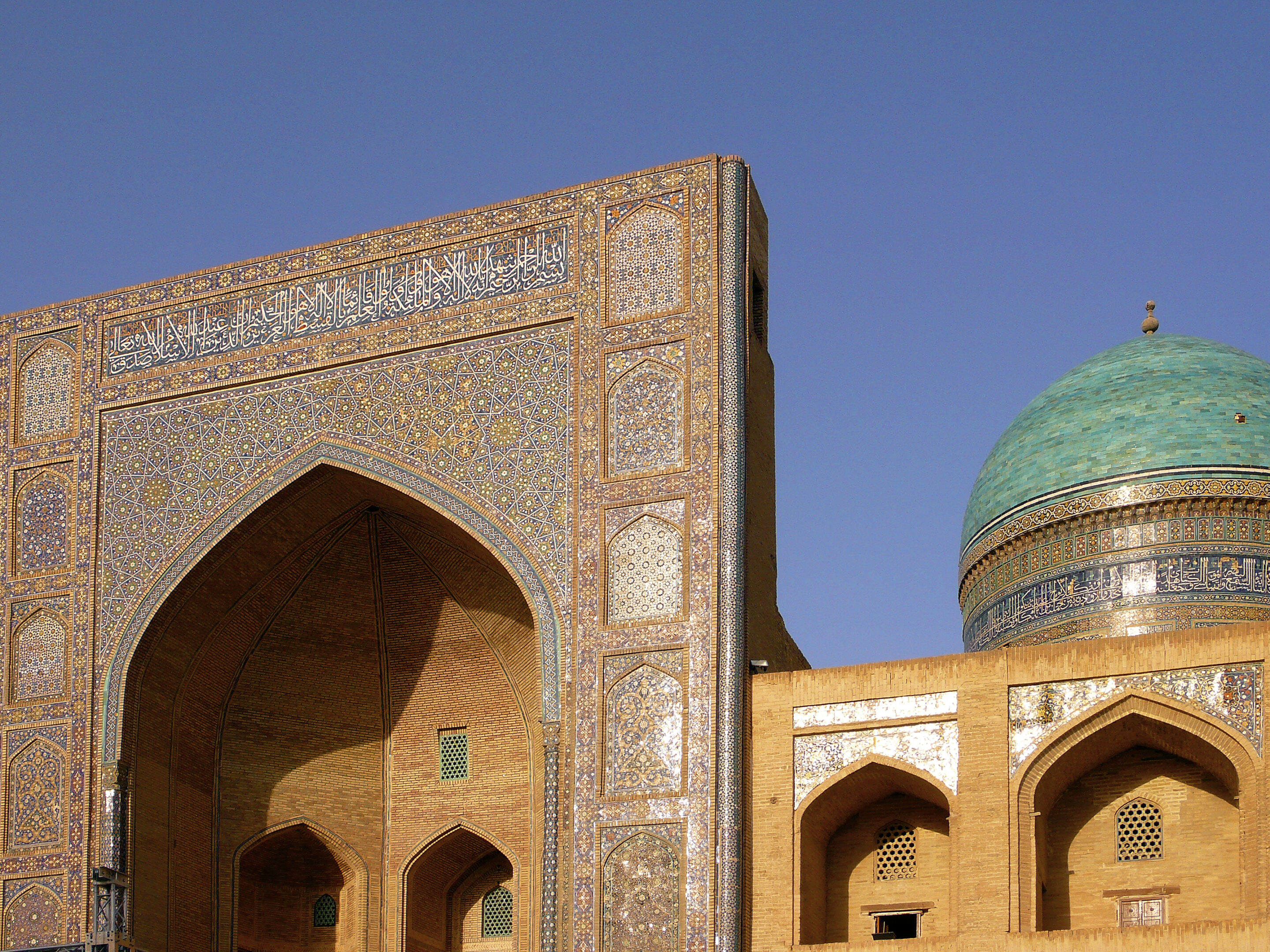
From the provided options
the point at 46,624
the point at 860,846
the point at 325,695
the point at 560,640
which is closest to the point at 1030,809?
the point at 860,846

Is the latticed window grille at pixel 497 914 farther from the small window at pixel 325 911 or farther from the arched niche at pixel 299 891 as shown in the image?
the small window at pixel 325 911

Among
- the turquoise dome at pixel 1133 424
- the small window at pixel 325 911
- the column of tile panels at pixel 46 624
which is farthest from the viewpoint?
the turquoise dome at pixel 1133 424

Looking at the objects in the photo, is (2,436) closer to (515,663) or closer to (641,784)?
(515,663)

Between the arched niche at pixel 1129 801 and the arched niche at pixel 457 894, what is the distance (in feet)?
12.4

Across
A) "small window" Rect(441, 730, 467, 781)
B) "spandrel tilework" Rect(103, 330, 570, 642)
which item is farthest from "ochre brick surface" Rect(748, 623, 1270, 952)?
"small window" Rect(441, 730, 467, 781)

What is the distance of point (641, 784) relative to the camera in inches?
445

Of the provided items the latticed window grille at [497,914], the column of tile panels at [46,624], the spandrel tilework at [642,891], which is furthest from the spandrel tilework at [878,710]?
the column of tile panels at [46,624]

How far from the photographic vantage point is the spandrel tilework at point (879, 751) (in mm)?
10977

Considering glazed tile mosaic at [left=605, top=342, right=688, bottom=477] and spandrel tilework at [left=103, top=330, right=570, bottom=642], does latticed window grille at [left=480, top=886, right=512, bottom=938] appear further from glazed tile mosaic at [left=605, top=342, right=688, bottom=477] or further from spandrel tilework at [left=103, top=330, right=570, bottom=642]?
glazed tile mosaic at [left=605, top=342, right=688, bottom=477]

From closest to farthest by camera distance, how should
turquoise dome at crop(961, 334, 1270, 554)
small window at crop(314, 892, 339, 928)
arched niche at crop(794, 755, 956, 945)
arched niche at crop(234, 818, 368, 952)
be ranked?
arched niche at crop(794, 755, 956, 945)
arched niche at crop(234, 818, 368, 952)
small window at crop(314, 892, 339, 928)
turquoise dome at crop(961, 334, 1270, 554)

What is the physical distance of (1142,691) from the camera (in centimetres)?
1063

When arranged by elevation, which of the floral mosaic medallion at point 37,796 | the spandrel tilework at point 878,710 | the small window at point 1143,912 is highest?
the spandrel tilework at point 878,710

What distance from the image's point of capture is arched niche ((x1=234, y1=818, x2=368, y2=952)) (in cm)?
1350

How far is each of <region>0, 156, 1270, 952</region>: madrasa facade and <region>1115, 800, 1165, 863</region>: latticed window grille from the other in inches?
0.7
